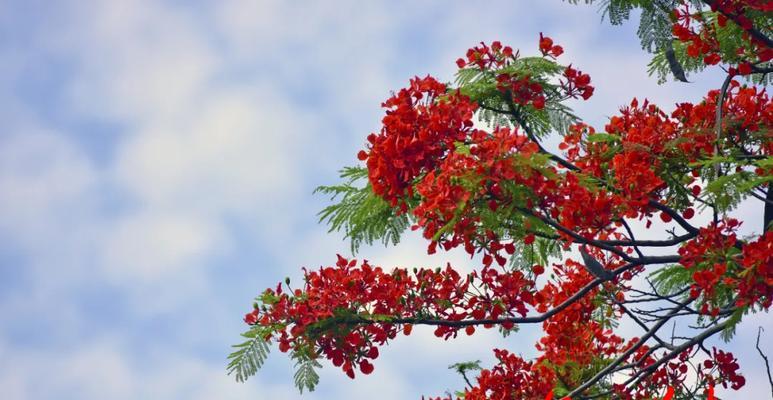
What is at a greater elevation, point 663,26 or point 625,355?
point 663,26

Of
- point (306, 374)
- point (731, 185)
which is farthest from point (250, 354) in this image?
point (731, 185)

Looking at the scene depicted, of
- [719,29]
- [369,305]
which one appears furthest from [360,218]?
[719,29]

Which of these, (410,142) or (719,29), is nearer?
(410,142)

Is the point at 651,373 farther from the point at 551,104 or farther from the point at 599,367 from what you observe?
the point at 551,104

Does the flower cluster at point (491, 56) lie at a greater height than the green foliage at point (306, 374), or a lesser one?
greater

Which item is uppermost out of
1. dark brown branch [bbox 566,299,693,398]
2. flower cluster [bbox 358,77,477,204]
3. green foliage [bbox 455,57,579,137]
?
green foliage [bbox 455,57,579,137]

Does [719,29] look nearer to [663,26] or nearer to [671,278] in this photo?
[663,26]

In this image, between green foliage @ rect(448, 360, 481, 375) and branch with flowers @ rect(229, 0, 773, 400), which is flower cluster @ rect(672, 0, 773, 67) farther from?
green foliage @ rect(448, 360, 481, 375)

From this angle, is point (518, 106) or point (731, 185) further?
point (518, 106)

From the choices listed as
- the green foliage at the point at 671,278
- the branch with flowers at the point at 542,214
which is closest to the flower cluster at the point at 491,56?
the branch with flowers at the point at 542,214

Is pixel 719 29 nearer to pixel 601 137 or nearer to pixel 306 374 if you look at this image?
pixel 601 137

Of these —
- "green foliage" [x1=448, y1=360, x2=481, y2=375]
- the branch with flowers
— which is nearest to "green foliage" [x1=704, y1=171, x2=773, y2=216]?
the branch with flowers

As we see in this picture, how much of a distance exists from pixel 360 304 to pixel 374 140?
3.57ft

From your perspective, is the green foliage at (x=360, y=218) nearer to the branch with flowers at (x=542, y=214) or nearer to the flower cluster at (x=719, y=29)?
the branch with flowers at (x=542, y=214)
